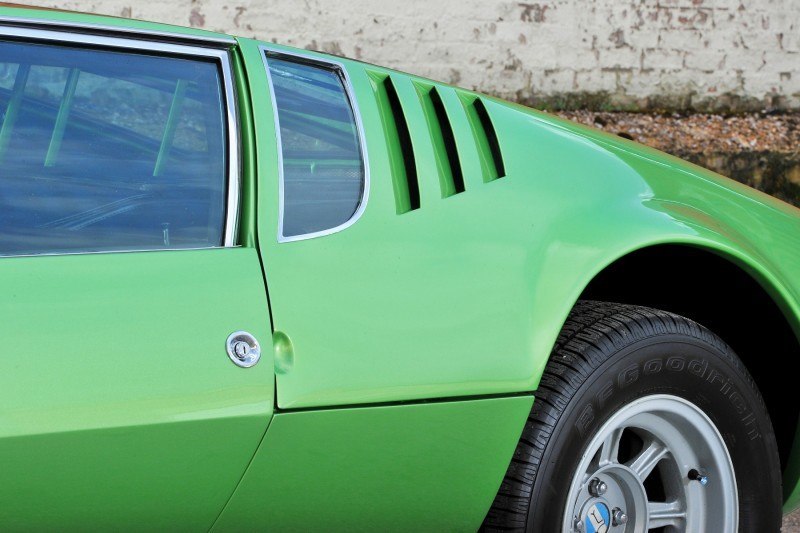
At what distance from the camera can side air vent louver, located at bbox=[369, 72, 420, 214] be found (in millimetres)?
2174

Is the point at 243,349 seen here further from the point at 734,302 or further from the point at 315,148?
the point at 734,302

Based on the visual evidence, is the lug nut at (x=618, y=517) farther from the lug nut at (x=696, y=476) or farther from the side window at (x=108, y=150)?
the side window at (x=108, y=150)

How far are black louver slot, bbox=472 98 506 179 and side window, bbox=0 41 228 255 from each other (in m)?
0.56

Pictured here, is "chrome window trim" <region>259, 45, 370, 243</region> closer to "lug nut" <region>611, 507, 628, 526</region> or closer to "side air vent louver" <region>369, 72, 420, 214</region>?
"side air vent louver" <region>369, 72, 420, 214</region>

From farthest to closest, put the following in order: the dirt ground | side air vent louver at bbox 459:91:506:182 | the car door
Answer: the dirt ground
side air vent louver at bbox 459:91:506:182
the car door

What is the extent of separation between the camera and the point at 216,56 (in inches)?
83.7

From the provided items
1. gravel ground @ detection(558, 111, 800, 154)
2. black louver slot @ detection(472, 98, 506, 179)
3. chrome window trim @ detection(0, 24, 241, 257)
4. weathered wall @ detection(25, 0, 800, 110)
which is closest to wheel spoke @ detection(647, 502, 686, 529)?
black louver slot @ detection(472, 98, 506, 179)

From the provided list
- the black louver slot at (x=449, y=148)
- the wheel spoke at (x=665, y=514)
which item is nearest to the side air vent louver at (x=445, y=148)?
the black louver slot at (x=449, y=148)

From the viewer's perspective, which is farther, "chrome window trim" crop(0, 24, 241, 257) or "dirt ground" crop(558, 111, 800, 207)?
"dirt ground" crop(558, 111, 800, 207)

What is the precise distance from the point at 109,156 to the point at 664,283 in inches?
54.9

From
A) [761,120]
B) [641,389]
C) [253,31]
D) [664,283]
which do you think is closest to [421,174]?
[641,389]

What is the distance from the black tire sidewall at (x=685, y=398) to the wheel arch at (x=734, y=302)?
186 mm

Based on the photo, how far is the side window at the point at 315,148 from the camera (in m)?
2.08

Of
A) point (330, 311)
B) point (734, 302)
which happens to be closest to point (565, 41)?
point (734, 302)
